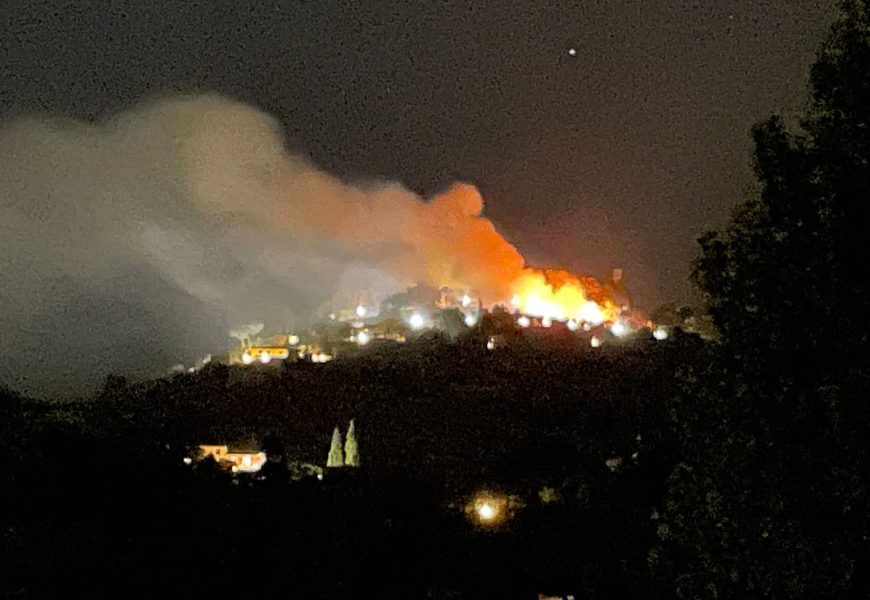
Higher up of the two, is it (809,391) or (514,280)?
(514,280)

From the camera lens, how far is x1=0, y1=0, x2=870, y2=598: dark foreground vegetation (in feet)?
9.78

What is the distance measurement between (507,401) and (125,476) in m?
15.6

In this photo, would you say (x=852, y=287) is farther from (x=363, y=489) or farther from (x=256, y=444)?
(x=256, y=444)

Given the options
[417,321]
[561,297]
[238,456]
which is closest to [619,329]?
[561,297]

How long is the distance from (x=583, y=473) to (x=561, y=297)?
29773 millimetres

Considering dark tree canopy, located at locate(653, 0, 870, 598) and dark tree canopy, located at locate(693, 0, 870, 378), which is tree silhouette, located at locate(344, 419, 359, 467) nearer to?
dark tree canopy, located at locate(653, 0, 870, 598)

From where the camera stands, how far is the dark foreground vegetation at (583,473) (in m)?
2.98

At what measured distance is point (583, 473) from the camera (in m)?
15.1

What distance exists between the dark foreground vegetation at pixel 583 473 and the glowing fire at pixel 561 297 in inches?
725

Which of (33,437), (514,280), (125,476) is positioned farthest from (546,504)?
(514,280)

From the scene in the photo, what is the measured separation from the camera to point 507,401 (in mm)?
24188

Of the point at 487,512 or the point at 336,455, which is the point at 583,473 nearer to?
the point at 487,512

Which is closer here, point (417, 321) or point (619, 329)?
point (619, 329)

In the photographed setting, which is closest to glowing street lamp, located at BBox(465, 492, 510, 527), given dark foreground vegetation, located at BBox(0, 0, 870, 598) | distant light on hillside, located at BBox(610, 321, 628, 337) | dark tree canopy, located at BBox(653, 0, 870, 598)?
dark foreground vegetation, located at BBox(0, 0, 870, 598)
